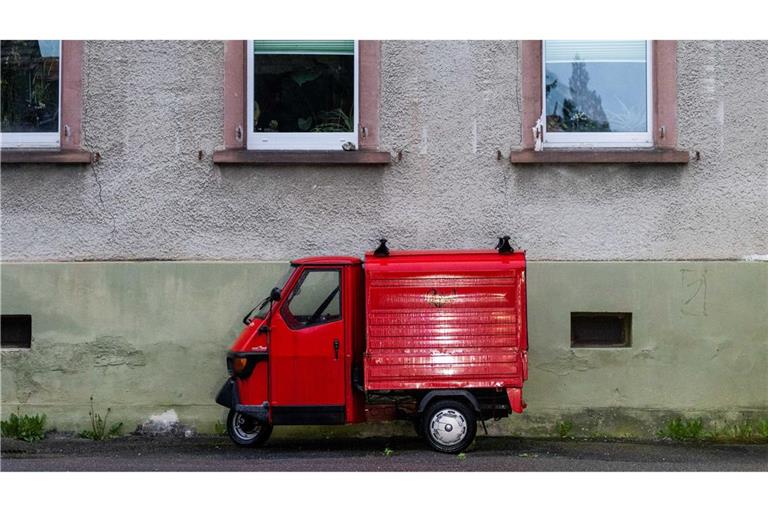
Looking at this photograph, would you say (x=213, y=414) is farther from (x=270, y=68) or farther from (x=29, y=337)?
(x=270, y=68)

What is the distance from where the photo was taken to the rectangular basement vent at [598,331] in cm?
920

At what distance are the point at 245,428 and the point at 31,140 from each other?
140 inches

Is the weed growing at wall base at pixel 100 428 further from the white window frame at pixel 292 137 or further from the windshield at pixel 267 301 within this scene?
the white window frame at pixel 292 137

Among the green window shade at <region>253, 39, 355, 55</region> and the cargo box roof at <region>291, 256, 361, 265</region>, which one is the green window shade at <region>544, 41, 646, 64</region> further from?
the cargo box roof at <region>291, 256, 361, 265</region>

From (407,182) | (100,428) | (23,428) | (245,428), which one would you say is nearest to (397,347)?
(245,428)

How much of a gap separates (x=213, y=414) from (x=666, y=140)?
4911 millimetres

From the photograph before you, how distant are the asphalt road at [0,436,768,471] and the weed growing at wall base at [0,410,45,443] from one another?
A: 0.10m

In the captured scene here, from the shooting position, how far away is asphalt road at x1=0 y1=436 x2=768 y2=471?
7480mm

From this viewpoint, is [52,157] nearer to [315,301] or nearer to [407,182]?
[315,301]

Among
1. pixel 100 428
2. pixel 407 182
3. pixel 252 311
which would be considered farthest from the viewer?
pixel 407 182

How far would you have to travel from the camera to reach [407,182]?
9.19 m

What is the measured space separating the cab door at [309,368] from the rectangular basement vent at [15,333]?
2.79 meters

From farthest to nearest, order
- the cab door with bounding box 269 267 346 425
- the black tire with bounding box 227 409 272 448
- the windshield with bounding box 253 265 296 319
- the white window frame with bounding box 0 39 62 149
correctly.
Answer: the white window frame with bounding box 0 39 62 149, the black tire with bounding box 227 409 272 448, the windshield with bounding box 253 265 296 319, the cab door with bounding box 269 267 346 425

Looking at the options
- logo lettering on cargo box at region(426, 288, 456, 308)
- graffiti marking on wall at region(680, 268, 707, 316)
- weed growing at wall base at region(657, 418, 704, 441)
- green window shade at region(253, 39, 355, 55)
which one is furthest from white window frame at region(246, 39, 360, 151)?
weed growing at wall base at region(657, 418, 704, 441)
